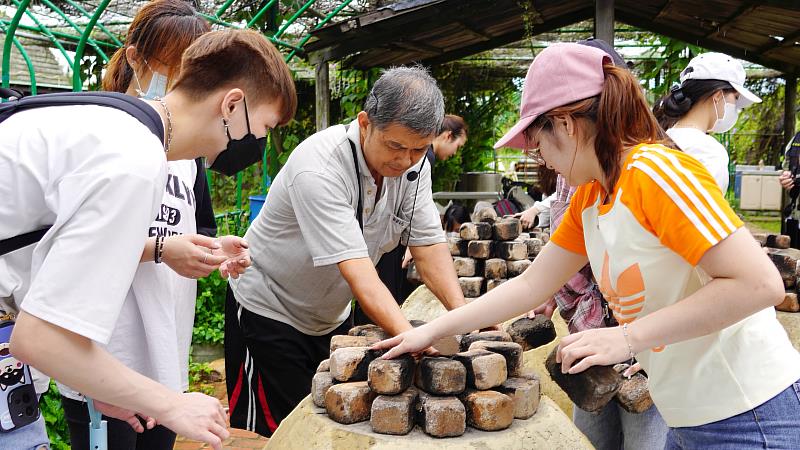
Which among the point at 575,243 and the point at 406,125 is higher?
the point at 406,125

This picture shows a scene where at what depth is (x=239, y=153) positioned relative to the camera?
69.7 inches

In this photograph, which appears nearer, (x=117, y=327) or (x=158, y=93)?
(x=117, y=327)

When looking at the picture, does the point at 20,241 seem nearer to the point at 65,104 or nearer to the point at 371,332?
the point at 65,104

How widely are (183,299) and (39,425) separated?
66 cm

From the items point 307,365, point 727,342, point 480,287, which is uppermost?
point 727,342

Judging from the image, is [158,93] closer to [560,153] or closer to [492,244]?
[560,153]

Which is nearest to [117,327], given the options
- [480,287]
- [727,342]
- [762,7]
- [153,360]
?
[153,360]

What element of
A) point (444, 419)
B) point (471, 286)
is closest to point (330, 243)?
point (444, 419)

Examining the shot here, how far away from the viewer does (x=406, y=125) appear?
2.43 meters

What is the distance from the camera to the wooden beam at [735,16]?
6145 millimetres

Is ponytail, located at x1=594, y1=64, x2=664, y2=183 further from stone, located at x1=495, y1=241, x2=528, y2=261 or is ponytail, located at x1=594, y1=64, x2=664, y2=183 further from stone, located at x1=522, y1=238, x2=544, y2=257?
stone, located at x1=522, y1=238, x2=544, y2=257

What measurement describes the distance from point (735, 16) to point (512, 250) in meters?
3.66

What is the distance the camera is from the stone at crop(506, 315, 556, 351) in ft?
10.2

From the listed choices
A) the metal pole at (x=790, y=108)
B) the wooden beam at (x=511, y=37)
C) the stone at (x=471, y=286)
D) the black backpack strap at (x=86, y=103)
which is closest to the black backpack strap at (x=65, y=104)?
the black backpack strap at (x=86, y=103)
